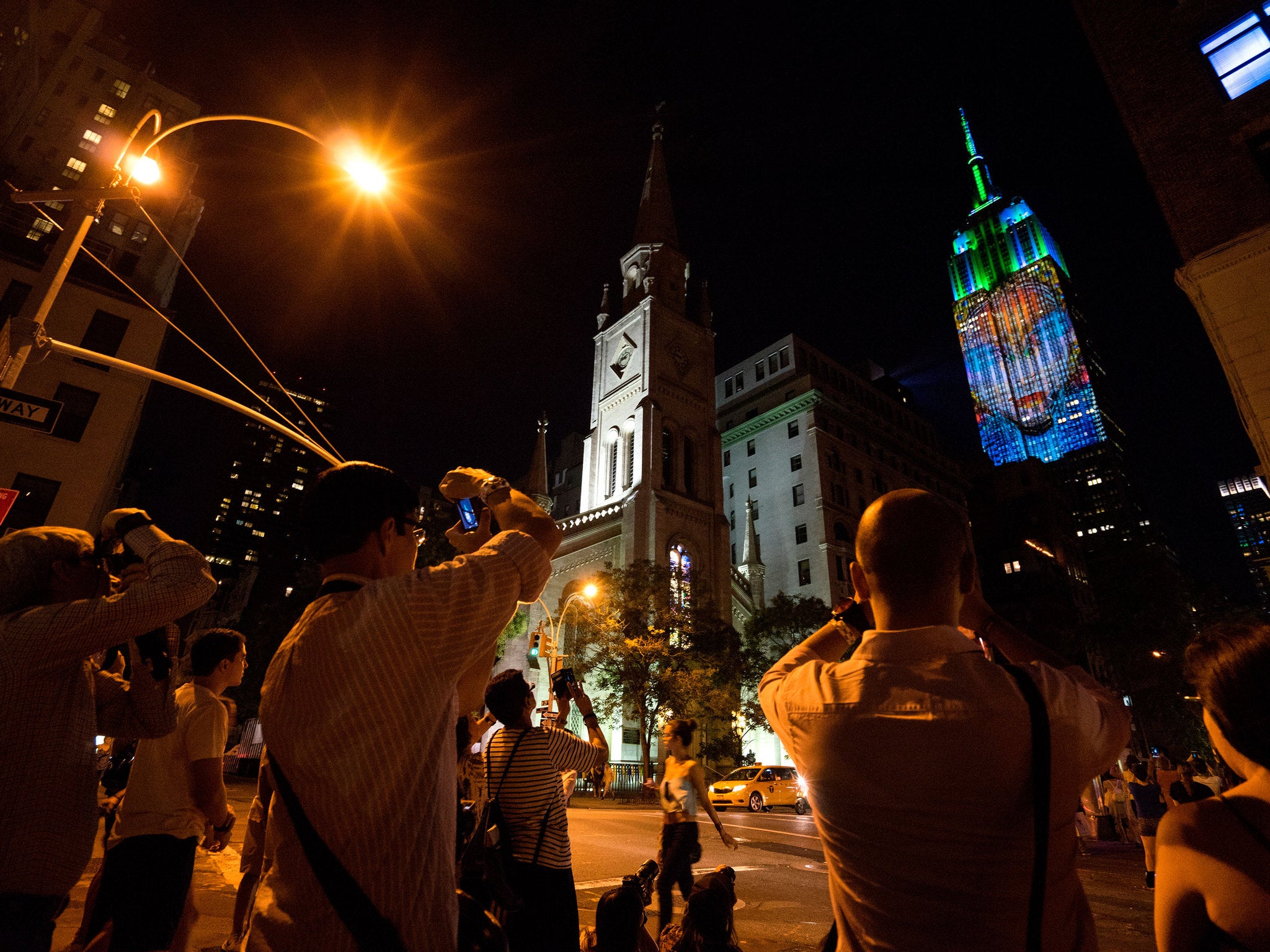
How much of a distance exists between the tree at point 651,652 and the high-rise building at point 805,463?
480 inches

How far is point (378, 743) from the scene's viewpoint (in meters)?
1.61

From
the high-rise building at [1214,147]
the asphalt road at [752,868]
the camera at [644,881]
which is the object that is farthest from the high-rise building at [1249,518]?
the camera at [644,881]

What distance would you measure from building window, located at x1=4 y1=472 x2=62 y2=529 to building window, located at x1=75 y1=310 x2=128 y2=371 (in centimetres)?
569

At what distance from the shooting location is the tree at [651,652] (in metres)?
28.0

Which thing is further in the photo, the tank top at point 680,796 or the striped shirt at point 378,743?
the tank top at point 680,796

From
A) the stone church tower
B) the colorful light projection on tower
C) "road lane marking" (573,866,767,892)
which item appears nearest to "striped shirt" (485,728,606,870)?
"road lane marking" (573,866,767,892)

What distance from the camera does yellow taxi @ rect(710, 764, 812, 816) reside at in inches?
969

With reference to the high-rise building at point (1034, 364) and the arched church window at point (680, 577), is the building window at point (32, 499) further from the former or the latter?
the high-rise building at point (1034, 364)

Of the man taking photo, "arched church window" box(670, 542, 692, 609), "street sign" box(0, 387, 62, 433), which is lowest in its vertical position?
the man taking photo

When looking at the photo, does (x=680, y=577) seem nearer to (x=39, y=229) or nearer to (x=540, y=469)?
(x=540, y=469)

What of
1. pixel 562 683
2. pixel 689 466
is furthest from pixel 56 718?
pixel 689 466

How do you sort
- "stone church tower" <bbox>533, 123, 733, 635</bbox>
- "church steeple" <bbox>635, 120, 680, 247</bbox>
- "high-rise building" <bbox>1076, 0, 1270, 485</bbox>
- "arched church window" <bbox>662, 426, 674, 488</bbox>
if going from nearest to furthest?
"high-rise building" <bbox>1076, 0, 1270, 485</bbox> < "stone church tower" <bbox>533, 123, 733, 635</bbox> < "arched church window" <bbox>662, 426, 674, 488</bbox> < "church steeple" <bbox>635, 120, 680, 247</bbox>

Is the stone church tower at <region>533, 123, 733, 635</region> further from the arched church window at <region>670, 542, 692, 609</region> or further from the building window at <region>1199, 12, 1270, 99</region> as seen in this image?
the building window at <region>1199, 12, 1270, 99</region>

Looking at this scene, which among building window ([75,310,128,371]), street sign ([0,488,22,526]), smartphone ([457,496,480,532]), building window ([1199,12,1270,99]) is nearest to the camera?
smartphone ([457,496,480,532])
